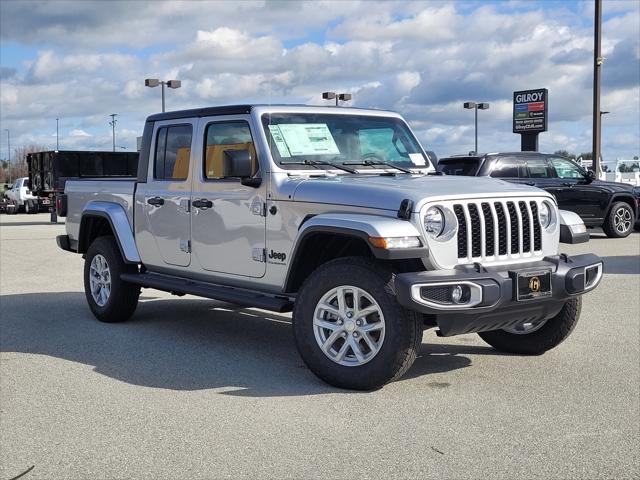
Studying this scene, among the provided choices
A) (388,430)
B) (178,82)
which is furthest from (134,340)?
(178,82)

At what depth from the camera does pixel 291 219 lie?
5.84 m

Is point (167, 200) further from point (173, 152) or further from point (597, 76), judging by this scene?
point (597, 76)

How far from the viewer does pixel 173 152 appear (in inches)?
287

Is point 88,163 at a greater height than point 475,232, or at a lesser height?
greater

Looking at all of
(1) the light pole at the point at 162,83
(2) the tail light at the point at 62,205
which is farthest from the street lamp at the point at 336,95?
(2) the tail light at the point at 62,205

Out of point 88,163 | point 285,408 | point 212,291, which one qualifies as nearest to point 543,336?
point 285,408

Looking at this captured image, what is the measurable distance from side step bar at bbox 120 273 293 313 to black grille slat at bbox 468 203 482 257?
146 centimetres

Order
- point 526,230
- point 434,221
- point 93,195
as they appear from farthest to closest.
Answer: point 93,195, point 526,230, point 434,221

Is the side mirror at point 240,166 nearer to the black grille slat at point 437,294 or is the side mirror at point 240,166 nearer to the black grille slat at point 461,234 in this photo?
the black grille slat at point 461,234

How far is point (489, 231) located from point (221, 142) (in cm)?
253

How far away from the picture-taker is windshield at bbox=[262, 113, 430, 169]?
630cm

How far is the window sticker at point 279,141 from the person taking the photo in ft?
20.5

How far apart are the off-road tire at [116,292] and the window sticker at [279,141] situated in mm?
2420

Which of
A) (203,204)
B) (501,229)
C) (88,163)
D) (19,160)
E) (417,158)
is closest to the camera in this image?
(501,229)
